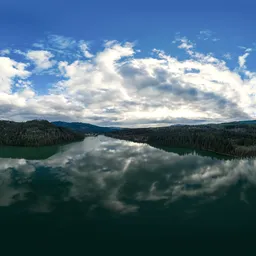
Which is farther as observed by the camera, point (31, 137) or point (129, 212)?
point (31, 137)

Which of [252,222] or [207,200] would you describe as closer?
[252,222]

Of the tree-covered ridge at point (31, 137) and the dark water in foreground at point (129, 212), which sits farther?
the tree-covered ridge at point (31, 137)

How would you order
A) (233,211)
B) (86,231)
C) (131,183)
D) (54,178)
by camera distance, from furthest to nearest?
1. (54,178)
2. (131,183)
3. (233,211)
4. (86,231)

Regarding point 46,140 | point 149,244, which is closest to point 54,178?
point 149,244

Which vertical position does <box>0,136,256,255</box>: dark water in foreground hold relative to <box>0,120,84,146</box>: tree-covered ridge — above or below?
below

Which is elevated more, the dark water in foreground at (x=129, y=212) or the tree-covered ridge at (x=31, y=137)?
the tree-covered ridge at (x=31, y=137)

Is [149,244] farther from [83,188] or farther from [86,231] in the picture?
[83,188]

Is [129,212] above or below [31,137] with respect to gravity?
below

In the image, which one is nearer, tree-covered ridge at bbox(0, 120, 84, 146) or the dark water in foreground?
the dark water in foreground
